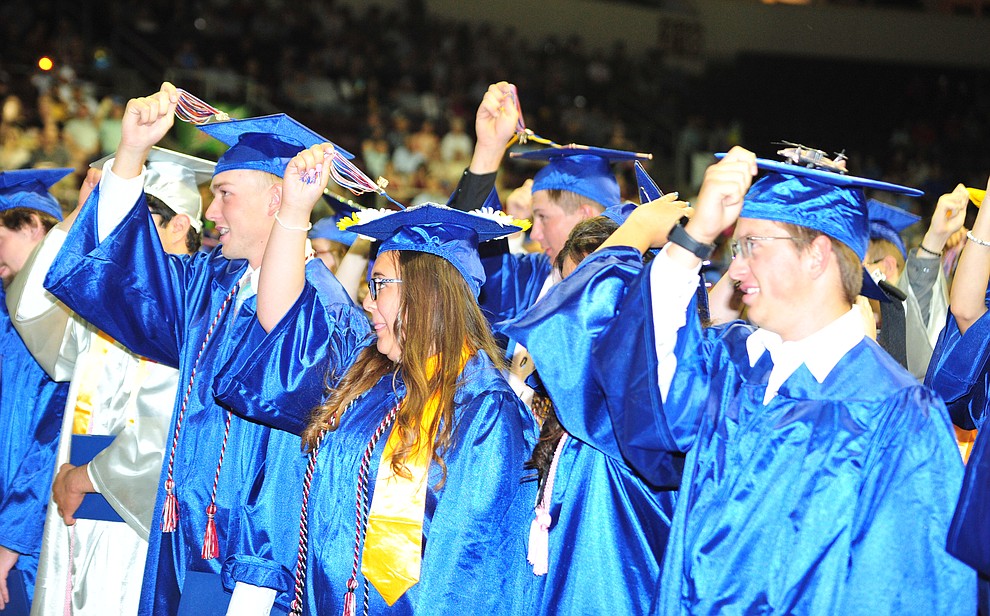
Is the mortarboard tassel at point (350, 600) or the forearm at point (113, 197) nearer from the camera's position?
the mortarboard tassel at point (350, 600)

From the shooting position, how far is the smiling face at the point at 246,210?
3307 mm

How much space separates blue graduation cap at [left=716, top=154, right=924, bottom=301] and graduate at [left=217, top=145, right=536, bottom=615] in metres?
0.80

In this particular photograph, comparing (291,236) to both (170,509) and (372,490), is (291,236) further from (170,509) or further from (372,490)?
(170,509)

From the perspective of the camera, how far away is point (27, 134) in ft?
34.3

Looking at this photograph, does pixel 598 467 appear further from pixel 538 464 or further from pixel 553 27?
pixel 553 27

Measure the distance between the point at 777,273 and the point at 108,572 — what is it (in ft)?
8.48

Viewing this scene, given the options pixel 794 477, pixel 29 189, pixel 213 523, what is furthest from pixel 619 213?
pixel 29 189

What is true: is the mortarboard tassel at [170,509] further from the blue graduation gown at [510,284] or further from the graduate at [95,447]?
the blue graduation gown at [510,284]

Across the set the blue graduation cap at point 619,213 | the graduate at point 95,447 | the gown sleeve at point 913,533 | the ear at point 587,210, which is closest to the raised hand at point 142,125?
the graduate at point 95,447

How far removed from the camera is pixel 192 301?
3.42 meters

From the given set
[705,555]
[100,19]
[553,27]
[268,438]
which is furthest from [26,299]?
[553,27]

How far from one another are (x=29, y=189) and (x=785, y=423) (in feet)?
11.5

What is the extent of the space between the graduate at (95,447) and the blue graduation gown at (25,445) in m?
0.31

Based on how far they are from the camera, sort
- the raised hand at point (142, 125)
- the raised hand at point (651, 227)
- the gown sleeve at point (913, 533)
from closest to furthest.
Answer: the gown sleeve at point (913, 533)
the raised hand at point (651, 227)
the raised hand at point (142, 125)
